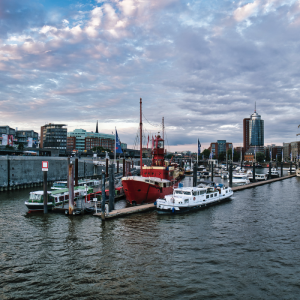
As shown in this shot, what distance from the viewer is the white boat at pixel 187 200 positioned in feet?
116

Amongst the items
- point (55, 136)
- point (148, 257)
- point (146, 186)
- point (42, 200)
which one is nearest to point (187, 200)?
point (146, 186)

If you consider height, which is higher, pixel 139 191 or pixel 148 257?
pixel 139 191

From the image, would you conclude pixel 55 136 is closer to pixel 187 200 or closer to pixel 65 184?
pixel 65 184

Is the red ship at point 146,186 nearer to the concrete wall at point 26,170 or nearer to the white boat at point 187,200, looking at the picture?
the white boat at point 187,200

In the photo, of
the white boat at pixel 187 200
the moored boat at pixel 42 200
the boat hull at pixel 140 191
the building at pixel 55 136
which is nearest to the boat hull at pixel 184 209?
the white boat at pixel 187 200

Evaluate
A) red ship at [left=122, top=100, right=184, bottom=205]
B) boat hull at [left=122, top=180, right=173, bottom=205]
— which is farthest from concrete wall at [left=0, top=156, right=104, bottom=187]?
boat hull at [left=122, top=180, right=173, bottom=205]

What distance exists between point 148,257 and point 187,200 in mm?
17738

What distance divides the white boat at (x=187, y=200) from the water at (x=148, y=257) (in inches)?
69.3

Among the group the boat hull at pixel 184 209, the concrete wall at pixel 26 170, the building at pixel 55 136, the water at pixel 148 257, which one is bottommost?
the water at pixel 148 257

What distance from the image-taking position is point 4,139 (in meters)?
112

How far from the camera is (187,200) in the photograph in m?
37.6

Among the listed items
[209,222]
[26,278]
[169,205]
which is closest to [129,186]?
[169,205]

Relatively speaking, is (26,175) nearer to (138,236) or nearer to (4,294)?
(138,236)

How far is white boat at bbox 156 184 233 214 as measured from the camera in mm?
35272
